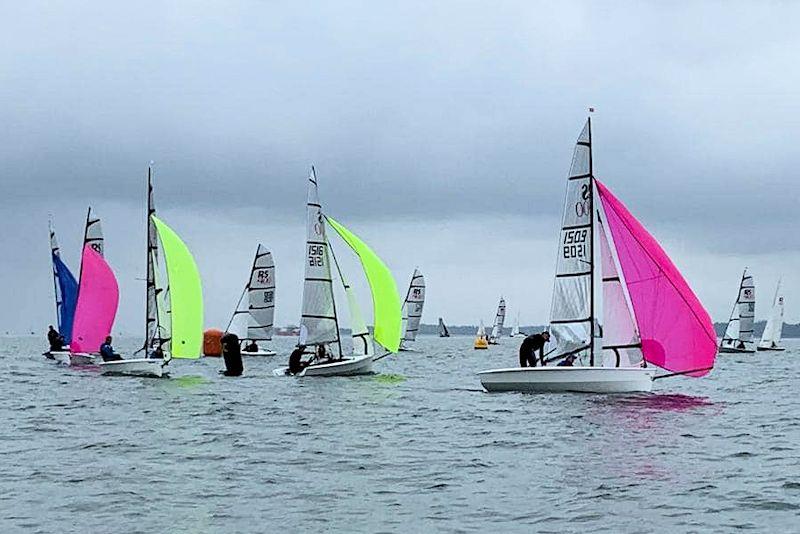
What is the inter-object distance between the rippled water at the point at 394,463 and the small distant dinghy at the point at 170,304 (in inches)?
261

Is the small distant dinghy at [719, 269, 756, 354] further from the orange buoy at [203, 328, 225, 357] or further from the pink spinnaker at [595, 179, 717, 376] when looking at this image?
the pink spinnaker at [595, 179, 717, 376]

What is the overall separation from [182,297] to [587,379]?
618 inches

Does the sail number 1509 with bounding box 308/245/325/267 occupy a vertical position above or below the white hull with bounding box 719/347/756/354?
above

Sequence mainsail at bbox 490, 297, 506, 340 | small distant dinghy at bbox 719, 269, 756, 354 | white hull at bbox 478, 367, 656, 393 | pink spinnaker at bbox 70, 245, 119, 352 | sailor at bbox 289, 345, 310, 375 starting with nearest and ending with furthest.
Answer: white hull at bbox 478, 367, 656, 393, sailor at bbox 289, 345, 310, 375, pink spinnaker at bbox 70, 245, 119, 352, small distant dinghy at bbox 719, 269, 756, 354, mainsail at bbox 490, 297, 506, 340

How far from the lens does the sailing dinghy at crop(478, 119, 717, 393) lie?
26.7 meters

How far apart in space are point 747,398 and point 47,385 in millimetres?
20085

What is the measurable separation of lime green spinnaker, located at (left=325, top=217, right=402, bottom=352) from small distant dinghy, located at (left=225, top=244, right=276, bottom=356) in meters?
26.7

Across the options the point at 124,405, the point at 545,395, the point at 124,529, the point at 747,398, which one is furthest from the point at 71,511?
the point at 747,398

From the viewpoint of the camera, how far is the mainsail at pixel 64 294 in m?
51.7

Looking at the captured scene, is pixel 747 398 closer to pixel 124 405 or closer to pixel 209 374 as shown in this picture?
pixel 124 405

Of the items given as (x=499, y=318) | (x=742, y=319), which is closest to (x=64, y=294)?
(x=742, y=319)

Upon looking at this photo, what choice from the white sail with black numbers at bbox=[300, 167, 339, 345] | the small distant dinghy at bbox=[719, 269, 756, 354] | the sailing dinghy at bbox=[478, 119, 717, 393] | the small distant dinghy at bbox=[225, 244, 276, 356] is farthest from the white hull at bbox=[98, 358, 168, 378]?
the small distant dinghy at bbox=[719, 269, 756, 354]

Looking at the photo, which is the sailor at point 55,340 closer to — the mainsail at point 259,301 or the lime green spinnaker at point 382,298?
the mainsail at point 259,301

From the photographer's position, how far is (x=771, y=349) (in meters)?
92.8
